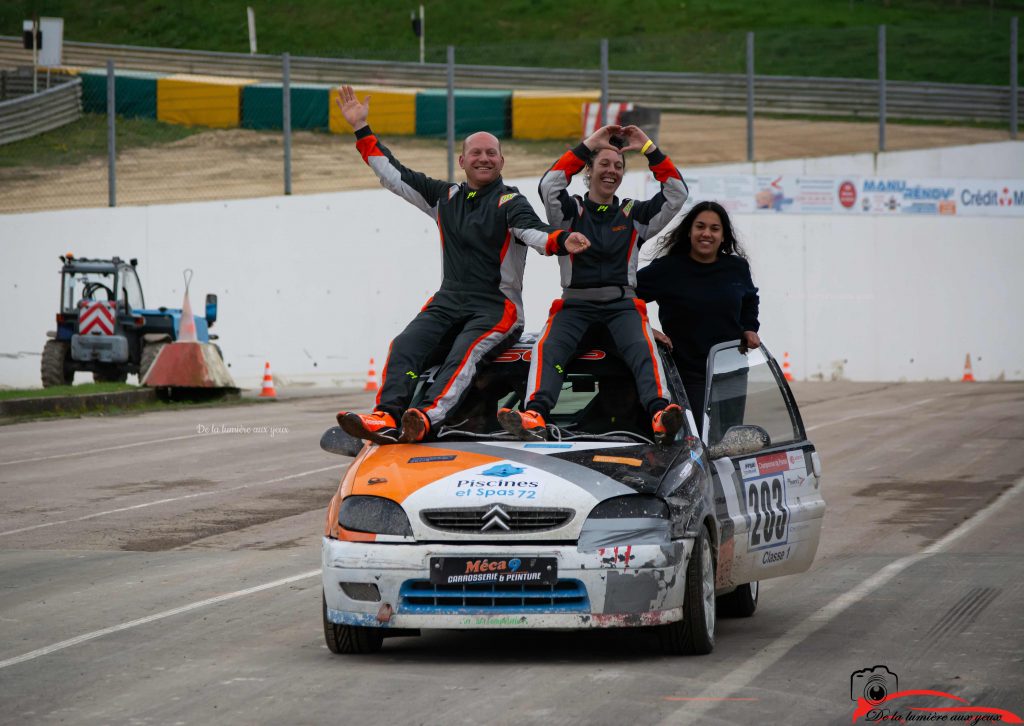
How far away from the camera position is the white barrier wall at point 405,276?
32.2 meters

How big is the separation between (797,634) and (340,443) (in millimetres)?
2324

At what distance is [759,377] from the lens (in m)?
8.80

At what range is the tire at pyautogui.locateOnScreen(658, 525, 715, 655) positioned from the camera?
7188 mm

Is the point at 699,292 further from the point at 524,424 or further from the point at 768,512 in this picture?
the point at 524,424

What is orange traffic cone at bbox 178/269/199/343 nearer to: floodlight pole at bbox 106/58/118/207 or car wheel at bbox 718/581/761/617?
floodlight pole at bbox 106/58/118/207

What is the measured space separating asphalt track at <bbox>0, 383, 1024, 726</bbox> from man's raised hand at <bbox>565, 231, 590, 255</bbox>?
1800 millimetres

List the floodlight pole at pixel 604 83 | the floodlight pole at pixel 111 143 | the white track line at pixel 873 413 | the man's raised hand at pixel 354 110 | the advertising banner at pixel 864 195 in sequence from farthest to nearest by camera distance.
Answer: the advertising banner at pixel 864 195 → the floodlight pole at pixel 604 83 → the floodlight pole at pixel 111 143 → the white track line at pixel 873 413 → the man's raised hand at pixel 354 110

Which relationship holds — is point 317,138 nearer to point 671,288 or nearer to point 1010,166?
point 1010,166

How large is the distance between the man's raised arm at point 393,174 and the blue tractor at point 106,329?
17841 mm

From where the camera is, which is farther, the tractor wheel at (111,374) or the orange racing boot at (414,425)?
the tractor wheel at (111,374)

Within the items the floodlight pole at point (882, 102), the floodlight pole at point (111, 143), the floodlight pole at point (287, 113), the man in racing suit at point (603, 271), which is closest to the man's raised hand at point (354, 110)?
the man in racing suit at point (603, 271)

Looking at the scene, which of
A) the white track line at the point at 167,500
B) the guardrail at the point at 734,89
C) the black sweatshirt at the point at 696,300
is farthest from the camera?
the guardrail at the point at 734,89

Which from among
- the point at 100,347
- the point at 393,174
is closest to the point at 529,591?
the point at 393,174

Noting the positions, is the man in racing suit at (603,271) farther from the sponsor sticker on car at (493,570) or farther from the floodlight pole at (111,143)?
the floodlight pole at (111,143)
